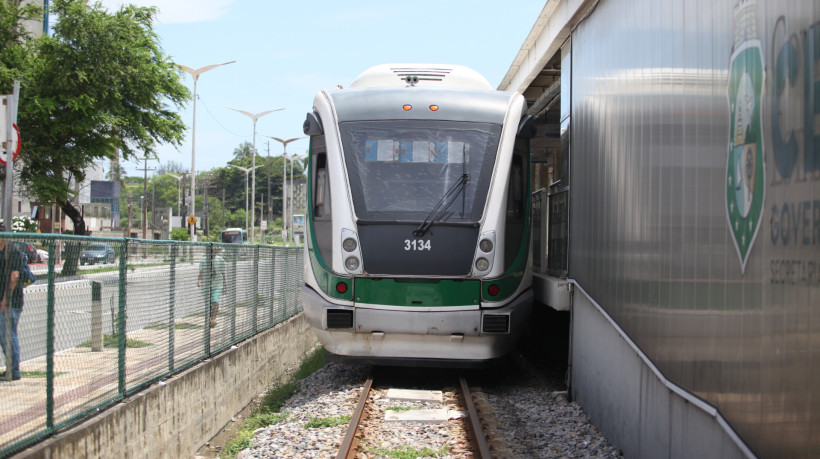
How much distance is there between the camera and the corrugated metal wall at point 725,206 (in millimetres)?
3402

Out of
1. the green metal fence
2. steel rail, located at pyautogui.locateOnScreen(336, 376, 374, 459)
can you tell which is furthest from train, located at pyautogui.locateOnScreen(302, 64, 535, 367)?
the green metal fence

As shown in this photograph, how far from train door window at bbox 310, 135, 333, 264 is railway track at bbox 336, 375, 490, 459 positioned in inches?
70.9

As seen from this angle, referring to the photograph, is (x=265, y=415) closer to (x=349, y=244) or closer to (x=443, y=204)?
(x=349, y=244)

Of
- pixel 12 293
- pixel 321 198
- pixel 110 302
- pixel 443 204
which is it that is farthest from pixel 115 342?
pixel 443 204

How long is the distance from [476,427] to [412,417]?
971 mm

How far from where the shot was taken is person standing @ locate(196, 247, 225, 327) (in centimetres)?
930

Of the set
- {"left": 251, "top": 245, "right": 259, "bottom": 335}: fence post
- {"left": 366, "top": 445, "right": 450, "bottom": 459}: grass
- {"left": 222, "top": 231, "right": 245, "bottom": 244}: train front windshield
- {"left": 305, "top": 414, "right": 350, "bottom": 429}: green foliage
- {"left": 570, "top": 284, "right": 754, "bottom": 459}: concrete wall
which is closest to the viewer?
{"left": 570, "top": 284, "right": 754, "bottom": 459}: concrete wall

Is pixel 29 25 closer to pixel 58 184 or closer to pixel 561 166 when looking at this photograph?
pixel 58 184

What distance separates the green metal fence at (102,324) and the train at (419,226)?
148cm

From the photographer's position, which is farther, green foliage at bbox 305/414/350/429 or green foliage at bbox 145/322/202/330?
green foliage at bbox 305/414/350/429

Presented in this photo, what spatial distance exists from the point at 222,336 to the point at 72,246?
177 inches

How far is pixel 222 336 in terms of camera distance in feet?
32.2

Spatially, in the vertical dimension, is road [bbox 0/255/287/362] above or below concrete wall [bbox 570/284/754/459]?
above

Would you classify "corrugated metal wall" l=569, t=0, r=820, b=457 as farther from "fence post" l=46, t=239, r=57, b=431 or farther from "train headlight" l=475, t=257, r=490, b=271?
"fence post" l=46, t=239, r=57, b=431
